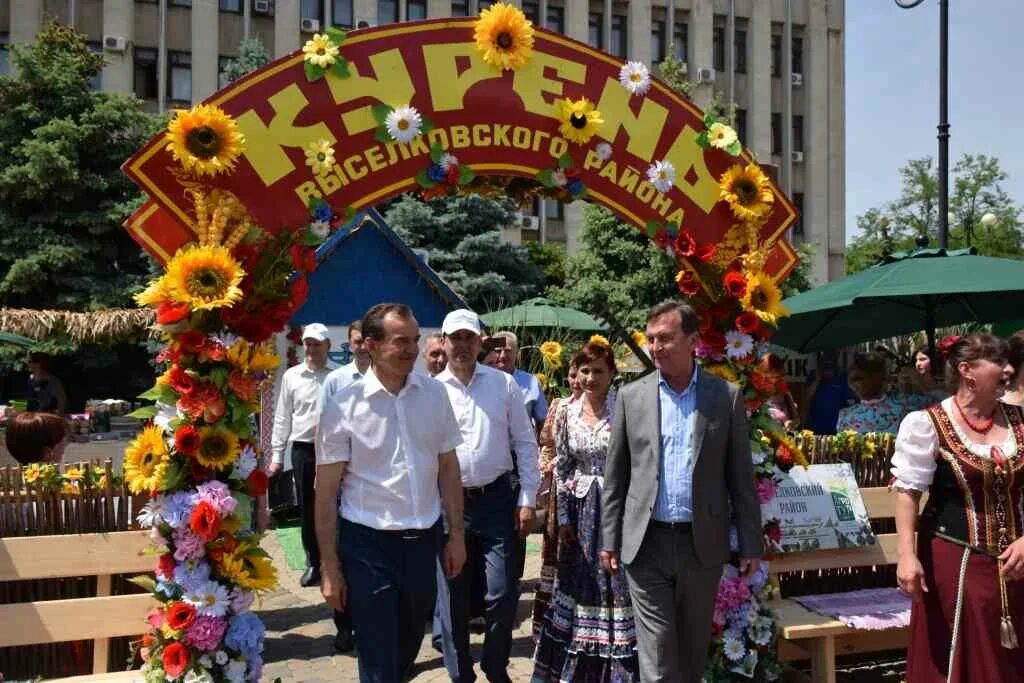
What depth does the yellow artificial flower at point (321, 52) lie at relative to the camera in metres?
4.66

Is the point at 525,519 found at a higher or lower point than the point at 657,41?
lower

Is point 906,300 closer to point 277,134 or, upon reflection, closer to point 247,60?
point 277,134

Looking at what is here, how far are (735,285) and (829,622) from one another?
200 cm

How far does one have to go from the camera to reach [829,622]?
5027 millimetres

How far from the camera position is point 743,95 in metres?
34.2

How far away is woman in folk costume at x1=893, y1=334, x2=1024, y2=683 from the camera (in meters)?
3.78

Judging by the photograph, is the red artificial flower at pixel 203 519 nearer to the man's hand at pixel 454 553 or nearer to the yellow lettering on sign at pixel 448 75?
the man's hand at pixel 454 553

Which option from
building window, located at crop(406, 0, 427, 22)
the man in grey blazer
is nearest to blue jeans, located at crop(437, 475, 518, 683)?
the man in grey blazer

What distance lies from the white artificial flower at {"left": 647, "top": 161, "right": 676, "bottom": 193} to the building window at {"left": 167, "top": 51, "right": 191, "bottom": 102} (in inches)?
1038

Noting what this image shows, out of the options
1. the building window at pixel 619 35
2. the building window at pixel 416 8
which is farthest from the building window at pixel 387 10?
the building window at pixel 619 35

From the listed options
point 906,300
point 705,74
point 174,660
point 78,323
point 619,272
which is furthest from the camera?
point 705,74

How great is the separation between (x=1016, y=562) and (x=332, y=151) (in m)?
3.74

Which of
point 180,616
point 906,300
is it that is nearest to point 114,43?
point 906,300

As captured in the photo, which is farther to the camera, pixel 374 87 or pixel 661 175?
pixel 661 175
